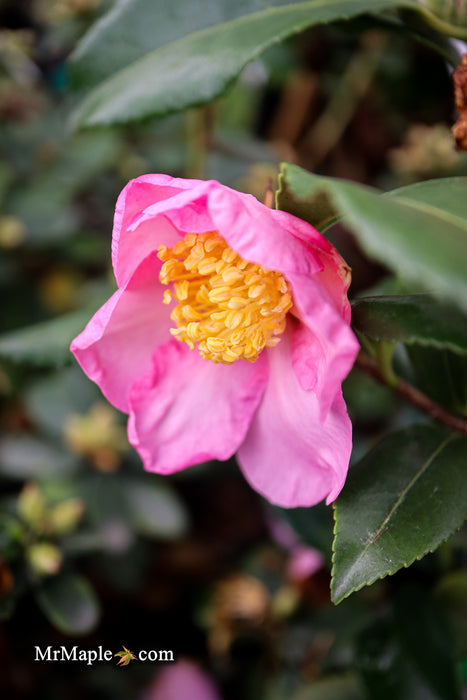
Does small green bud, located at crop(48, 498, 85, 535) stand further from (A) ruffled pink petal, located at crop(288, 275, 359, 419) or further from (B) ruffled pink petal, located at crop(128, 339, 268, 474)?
(A) ruffled pink petal, located at crop(288, 275, 359, 419)

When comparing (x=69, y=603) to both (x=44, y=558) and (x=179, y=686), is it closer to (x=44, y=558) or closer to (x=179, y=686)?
(x=44, y=558)

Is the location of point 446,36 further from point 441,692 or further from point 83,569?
point 83,569

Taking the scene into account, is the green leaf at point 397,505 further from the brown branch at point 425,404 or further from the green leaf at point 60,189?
the green leaf at point 60,189

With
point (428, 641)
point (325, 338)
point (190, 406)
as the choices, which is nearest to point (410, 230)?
point (325, 338)

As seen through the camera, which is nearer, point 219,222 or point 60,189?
point 219,222

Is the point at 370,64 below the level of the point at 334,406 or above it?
below

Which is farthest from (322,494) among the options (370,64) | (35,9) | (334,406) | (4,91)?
(35,9)
